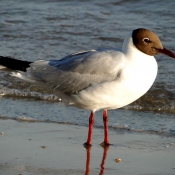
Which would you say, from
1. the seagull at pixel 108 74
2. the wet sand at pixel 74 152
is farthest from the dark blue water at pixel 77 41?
the seagull at pixel 108 74

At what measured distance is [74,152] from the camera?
5680 millimetres

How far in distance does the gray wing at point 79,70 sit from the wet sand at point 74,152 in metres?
0.57

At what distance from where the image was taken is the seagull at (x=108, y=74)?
5738 mm

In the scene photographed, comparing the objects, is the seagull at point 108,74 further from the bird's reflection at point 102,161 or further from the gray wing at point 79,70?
the bird's reflection at point 102,161

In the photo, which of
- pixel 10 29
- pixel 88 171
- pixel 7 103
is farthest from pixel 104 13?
pixel 88 171

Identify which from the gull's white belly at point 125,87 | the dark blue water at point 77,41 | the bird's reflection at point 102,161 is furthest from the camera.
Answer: the dark blue water at point 77,41

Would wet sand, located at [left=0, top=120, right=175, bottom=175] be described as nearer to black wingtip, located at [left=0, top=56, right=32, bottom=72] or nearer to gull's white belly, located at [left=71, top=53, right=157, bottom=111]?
gull's white belly, located at [left=71, top=53, right=157, bottom=111]

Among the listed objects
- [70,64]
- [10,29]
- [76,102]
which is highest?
[70,64]

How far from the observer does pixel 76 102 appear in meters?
6.10

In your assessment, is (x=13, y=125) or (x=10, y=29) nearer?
(x=13, y=125)

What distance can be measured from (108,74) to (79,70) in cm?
34

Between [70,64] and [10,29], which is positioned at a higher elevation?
[70,64]

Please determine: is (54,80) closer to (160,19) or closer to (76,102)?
(76,102)

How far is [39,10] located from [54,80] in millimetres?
7514
